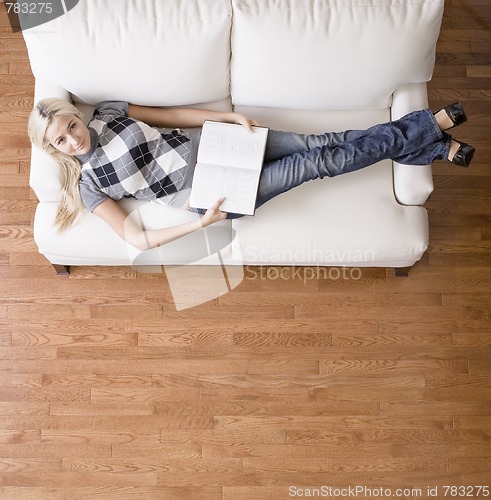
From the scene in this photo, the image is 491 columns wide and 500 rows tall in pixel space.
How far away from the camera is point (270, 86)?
2.02 metres

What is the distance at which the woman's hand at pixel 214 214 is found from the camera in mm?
1950

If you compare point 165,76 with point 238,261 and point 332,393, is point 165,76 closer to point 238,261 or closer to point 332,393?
point 238,261

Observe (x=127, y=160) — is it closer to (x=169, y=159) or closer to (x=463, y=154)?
(x=169, y=159)

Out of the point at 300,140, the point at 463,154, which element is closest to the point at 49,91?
the point at 300,140

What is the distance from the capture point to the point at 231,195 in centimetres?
197

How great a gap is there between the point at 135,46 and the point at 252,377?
3.99ft

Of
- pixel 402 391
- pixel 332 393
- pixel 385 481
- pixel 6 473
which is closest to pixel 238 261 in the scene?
pixel 332 393

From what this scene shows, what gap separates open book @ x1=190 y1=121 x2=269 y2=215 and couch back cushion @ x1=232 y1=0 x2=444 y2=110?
17cm

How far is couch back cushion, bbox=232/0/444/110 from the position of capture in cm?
185

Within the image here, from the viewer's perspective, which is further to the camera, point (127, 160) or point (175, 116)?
point (175, 116)

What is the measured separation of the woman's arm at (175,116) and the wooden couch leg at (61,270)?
628 mm

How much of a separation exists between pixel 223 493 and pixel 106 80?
1468mm

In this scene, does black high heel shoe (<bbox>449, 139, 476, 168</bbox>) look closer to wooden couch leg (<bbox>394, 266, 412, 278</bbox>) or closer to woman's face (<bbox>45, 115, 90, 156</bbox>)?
wooden couch leg (<bbox>394, 266, 412, 278</bbox>)

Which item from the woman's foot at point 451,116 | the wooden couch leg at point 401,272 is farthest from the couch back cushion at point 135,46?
the wooden couch leg at point 401,272
